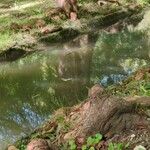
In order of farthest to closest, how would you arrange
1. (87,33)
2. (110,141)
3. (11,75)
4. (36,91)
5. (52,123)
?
(87,33)
(11,75)
(36,91)
(52,123)
(110,141)

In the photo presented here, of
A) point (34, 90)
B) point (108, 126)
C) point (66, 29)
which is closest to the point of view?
point (108, 126)

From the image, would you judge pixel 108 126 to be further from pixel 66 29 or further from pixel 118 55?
pixel 66 29

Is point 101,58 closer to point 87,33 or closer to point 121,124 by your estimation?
point 87,33

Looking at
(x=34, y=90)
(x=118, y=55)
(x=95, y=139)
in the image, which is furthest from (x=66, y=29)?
Result: (x=95, y=139)

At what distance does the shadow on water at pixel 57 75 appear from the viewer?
11438 mm

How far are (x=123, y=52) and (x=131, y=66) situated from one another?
68.1 inches

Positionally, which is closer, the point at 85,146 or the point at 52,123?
the point at 85,146

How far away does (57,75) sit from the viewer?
1421 centimetres

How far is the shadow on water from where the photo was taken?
1144 cm

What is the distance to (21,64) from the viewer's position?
1525cm

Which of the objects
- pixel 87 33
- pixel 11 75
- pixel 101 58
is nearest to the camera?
pixel 11 75

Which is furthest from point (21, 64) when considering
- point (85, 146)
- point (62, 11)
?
point (85, 146)

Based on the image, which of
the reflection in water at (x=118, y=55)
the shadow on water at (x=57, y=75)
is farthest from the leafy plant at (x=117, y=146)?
the reflection in water at (x=118, y=55)

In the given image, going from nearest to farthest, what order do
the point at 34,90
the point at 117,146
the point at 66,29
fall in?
the point at 117,146, the point at 34,90, the point at 66,29
